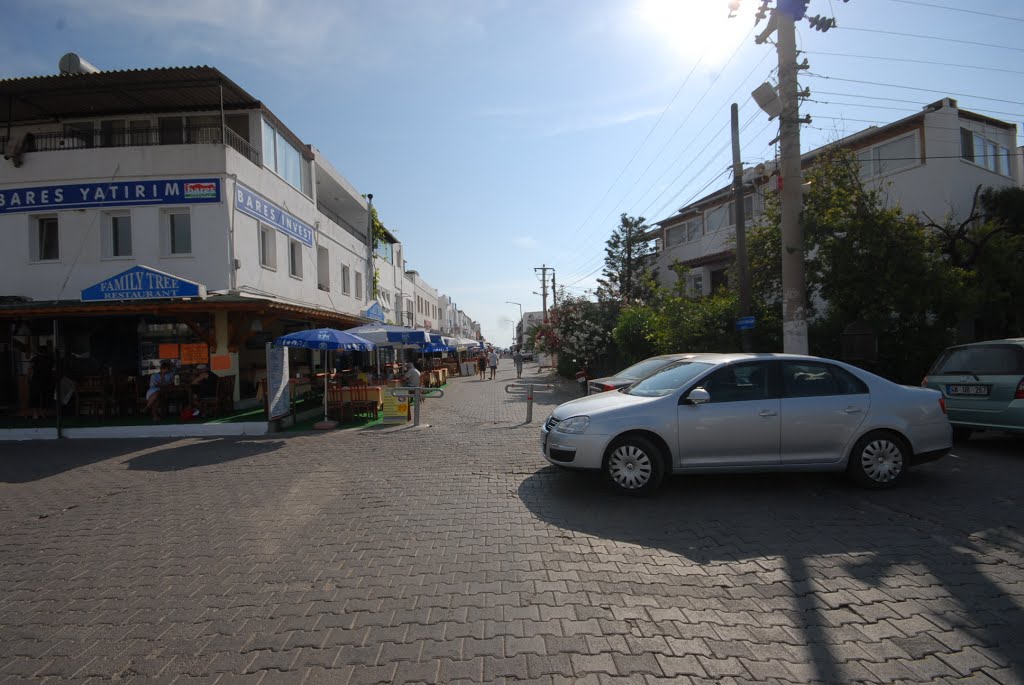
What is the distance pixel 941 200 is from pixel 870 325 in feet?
28.8

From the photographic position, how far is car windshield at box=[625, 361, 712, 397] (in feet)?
21.6

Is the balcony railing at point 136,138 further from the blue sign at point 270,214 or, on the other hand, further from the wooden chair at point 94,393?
the wooden chair at point 94,393

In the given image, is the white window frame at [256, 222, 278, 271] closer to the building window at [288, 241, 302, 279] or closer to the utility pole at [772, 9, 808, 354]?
the building window at [288, 241, 302, 279]

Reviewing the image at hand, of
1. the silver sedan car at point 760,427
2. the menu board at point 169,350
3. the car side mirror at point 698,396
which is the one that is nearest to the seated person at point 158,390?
the menu board at point 169,350

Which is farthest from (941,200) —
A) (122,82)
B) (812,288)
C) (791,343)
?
(122,82)

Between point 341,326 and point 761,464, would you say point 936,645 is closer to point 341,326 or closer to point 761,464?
point 761,464

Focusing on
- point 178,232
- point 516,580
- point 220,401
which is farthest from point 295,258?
point 516,580

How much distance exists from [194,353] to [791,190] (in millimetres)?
13641

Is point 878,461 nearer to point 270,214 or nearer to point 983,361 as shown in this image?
point 983,361

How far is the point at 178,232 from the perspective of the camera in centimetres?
1478

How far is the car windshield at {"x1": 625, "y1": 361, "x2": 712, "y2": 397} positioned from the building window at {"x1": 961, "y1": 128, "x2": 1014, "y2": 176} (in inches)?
661

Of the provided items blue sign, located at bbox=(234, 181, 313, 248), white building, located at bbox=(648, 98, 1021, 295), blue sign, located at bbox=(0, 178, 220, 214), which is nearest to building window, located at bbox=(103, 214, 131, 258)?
blue sign, located at bbox=(0, 178, 220, 214)

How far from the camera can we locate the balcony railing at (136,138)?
15531 millimetres

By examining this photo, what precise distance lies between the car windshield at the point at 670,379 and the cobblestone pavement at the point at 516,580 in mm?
1133
